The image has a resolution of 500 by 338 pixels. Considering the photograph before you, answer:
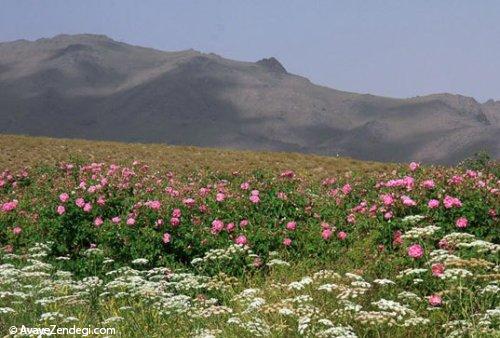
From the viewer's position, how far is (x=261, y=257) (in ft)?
32.1

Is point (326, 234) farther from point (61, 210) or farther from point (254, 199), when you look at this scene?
point (61, 210)

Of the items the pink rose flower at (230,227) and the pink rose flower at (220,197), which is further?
the pink rose flower at (220,197)

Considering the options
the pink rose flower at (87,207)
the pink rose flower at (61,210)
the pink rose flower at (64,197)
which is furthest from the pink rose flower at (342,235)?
the pink rose flower at (64,197)

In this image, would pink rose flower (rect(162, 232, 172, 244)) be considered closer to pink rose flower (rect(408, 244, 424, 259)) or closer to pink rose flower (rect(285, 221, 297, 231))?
pink rose flower (rect(285, 221, 297, 231))

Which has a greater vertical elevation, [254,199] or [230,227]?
[254,199]

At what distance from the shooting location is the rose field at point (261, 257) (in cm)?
623

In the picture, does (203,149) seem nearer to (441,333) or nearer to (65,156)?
(65,156)

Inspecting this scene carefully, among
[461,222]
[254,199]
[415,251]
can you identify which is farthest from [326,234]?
[415,251]

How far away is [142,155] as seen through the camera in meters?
34.1

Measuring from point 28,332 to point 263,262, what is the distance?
4.28 m

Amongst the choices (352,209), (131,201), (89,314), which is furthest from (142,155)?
(89,314)

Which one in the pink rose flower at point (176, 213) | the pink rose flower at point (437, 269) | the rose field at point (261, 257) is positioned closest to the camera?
the rose field at point (261, 257)

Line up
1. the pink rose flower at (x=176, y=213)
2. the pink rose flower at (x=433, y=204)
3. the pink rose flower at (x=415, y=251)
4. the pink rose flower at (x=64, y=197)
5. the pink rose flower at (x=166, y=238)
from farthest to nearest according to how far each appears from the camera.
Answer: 1. the pink rose flower at (x=64, y=197)
2. the pink rose flower at (x=176, y=213)
3. the pink rose flower at (x=166, y=238)
4. the pink rose flower at (x=433, y=204)
5. the pink rose flower at (x=415, y=251)

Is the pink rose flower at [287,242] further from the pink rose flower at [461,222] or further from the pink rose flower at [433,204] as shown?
the pink rose flower at [461,222]
